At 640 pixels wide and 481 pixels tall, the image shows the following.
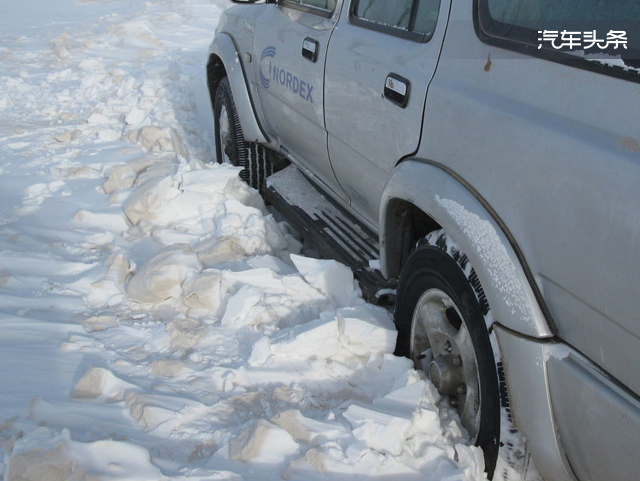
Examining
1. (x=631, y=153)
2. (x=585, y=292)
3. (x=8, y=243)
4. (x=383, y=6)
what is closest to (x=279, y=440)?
(x=585, y=292)

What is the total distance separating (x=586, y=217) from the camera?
1.69 m

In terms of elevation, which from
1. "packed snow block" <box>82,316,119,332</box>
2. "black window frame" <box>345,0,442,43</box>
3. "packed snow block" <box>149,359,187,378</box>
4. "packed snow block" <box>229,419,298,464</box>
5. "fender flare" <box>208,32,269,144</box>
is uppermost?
"black window frame" <box>345,0,442,43</box>

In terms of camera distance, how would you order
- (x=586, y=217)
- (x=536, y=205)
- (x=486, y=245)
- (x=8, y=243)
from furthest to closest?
(x=8, y=243)
(x=486, y=245)
(x=536, y=205)
(x=586, y=217)

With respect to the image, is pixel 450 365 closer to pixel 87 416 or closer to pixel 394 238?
pixel 394 238

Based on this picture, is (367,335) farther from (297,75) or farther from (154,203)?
(154,203)

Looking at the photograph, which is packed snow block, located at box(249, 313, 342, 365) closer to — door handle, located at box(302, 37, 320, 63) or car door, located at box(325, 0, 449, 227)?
car door, located at box(325, 0, 449, 227)

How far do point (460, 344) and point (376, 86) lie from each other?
107 centimetres

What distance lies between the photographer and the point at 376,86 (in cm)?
272

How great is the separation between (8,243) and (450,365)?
2.69 metres

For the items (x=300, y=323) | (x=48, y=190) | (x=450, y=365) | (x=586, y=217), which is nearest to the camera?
(x=586, y=217)

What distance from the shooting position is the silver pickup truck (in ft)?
5.45

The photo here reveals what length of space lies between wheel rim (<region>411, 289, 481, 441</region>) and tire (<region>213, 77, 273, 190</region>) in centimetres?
225

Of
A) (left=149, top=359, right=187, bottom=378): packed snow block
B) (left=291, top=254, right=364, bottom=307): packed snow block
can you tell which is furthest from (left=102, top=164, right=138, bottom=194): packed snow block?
(left=149, top=359, right=187, bottom=378): packed snow block

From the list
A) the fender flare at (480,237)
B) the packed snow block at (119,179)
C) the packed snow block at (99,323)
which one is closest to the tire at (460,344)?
the fender flare at (480,237)
